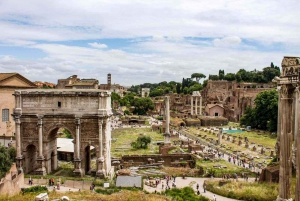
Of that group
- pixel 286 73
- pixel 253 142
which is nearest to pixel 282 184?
pixel 286 73

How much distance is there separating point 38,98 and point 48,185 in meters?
7.49

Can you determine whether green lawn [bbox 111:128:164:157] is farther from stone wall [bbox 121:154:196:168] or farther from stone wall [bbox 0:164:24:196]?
stone wall [bbox 0:164:24:196]

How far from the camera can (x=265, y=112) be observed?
2276 inches

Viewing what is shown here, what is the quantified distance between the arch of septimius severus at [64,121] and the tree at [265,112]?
122ft

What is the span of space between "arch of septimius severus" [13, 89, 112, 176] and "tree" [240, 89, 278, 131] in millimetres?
37303

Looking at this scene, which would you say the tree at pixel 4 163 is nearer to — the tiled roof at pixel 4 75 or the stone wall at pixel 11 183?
the stone wall at pixel 11 183

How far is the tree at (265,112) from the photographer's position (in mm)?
54406

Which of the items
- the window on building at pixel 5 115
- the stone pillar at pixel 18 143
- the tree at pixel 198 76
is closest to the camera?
the stone pillar at pixel 18 143

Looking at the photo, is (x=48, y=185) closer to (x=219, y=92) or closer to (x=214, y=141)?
(x=214, y=141)

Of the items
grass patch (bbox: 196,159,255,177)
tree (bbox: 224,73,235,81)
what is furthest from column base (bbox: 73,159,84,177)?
tree (bbox: 224,73,235,81)

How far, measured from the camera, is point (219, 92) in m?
104

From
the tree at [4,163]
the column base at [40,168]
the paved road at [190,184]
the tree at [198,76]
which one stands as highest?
the tree at [198,76]

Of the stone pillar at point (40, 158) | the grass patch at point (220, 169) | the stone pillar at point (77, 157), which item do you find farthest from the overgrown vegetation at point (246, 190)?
the stone pillar at point (40, 158)

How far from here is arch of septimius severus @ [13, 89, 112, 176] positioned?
26.0 m
